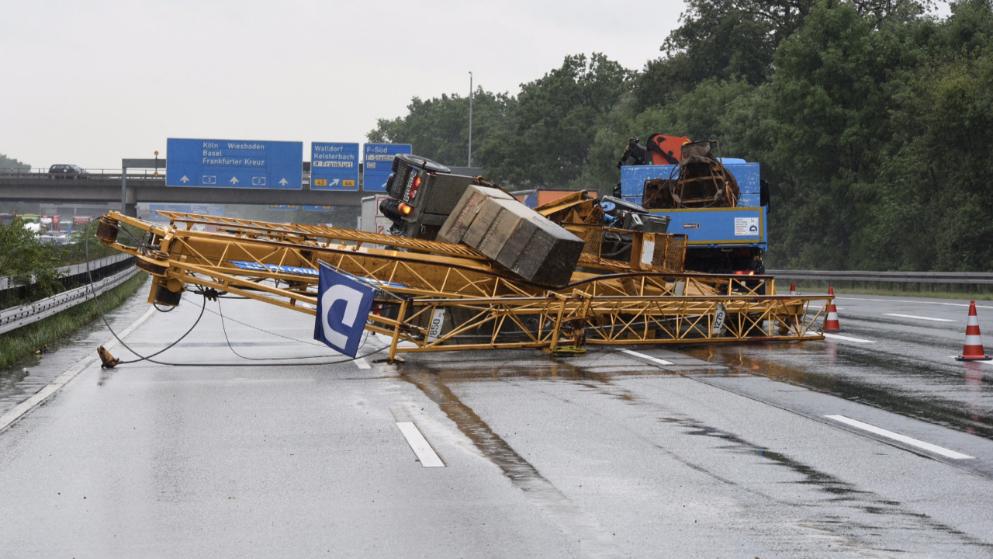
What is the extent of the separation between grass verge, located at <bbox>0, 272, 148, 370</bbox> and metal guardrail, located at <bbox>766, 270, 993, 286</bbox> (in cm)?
2377

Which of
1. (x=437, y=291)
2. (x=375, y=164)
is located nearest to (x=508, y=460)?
(x=437, y=291)

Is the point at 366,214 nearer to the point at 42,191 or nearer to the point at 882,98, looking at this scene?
the point at 882,98

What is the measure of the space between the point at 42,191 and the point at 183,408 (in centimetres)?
7478

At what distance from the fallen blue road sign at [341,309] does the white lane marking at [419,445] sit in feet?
14.5

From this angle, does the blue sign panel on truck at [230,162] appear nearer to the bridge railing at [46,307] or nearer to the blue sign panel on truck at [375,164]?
the blue sign panel on truck at [375,164]

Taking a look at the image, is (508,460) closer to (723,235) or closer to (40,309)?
(40,309)

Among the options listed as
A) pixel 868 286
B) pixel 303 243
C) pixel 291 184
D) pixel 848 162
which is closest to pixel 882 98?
Answer: pixel 848 162

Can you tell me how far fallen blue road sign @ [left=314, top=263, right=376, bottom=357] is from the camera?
1562 cm

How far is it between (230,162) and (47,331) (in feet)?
178

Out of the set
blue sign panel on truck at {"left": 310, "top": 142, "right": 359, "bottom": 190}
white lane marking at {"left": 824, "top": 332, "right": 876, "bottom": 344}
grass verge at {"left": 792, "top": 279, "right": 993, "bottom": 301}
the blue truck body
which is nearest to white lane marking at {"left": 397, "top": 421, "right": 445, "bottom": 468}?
white lane marking at {"left": 824, "top": 332, "right": 876, "bottom": 344}

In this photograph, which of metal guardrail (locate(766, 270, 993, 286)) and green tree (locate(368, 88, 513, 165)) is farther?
green tree (locate(368, 88, 513, 165))

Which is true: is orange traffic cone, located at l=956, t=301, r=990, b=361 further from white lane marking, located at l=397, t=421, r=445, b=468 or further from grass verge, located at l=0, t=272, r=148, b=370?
grass verge, located at l=0, t=272, r=148, b=370

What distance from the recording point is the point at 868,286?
46375 mm

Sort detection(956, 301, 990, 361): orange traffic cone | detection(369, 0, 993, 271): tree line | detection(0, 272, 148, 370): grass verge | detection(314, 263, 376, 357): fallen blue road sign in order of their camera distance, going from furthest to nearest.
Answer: detection(369, 0, 993, 271): tree line < detection(0, 272, 148, 370): grass verge < detection(956, 301, 990, 361): orange traffic cone < detection(314, 263, 376, 357): fallen blue road sign
